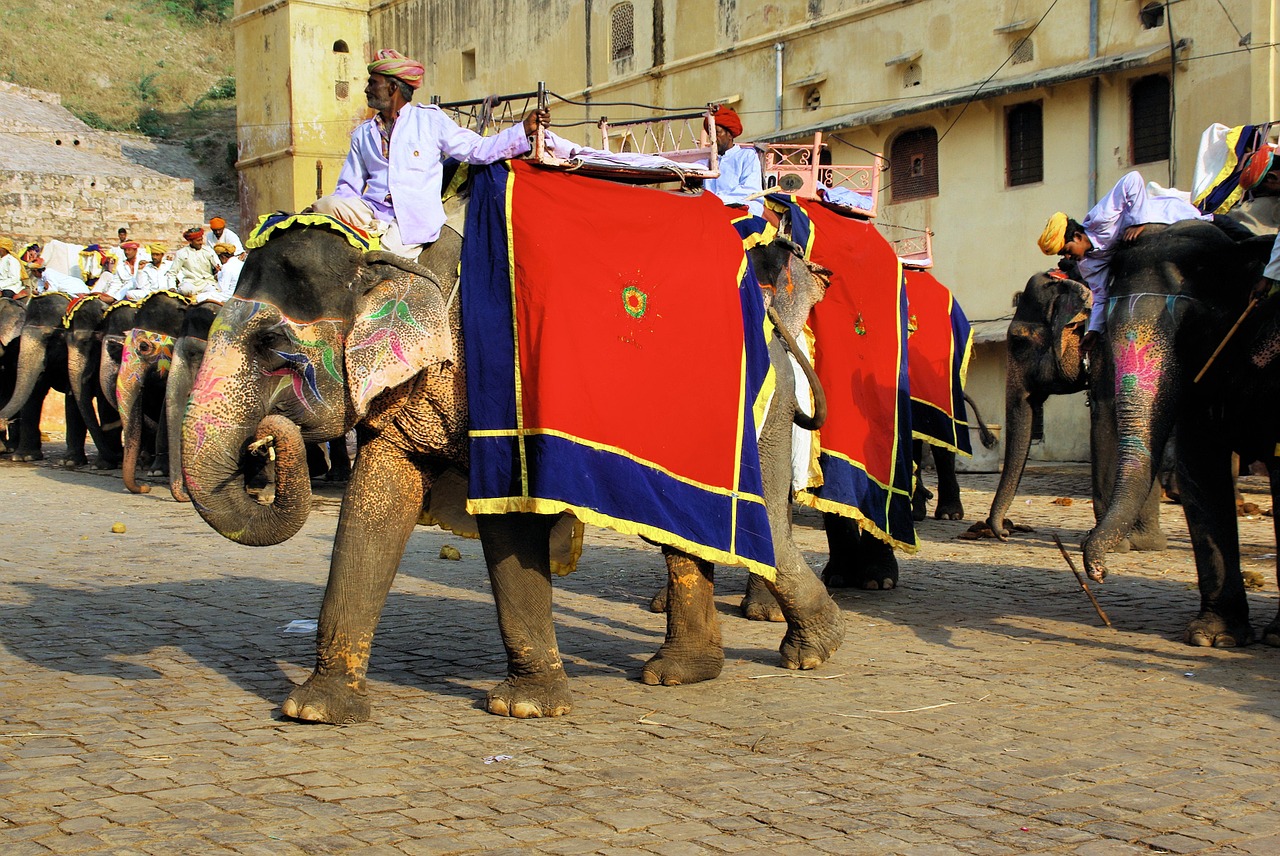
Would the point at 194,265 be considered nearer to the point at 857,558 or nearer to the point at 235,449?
the point at 857,558

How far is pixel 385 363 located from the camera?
5.38 meters

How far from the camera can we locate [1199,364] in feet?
23.1

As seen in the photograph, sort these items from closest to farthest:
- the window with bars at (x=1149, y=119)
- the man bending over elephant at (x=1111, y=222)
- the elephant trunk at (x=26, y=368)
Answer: the man bending over elephant at (x=1111, y=222) < the elephant trunk at (x=26, y=368) < the window with bars at (x=1149, y=119)

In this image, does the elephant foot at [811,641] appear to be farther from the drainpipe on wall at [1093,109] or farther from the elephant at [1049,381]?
the drainpipe on wall at [1093,109]

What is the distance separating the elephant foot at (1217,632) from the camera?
711 centimetres

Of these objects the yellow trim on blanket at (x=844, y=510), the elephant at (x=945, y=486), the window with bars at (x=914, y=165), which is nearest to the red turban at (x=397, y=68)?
the yellow trim on blanket at (x=844, y=510)

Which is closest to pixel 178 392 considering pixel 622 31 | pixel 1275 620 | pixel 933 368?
pixel 933 368

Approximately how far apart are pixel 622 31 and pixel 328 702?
27562 mm

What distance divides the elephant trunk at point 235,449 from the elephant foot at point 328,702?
555mm

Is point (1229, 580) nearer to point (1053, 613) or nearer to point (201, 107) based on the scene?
point (1053, 613)

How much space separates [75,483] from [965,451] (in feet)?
33.3

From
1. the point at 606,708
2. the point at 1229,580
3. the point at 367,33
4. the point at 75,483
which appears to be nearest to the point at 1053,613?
the point at 1229,580

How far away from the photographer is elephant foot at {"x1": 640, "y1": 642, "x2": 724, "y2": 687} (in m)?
6.27

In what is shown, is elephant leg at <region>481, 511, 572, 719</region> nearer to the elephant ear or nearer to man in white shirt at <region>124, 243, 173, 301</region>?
the elephant ear
